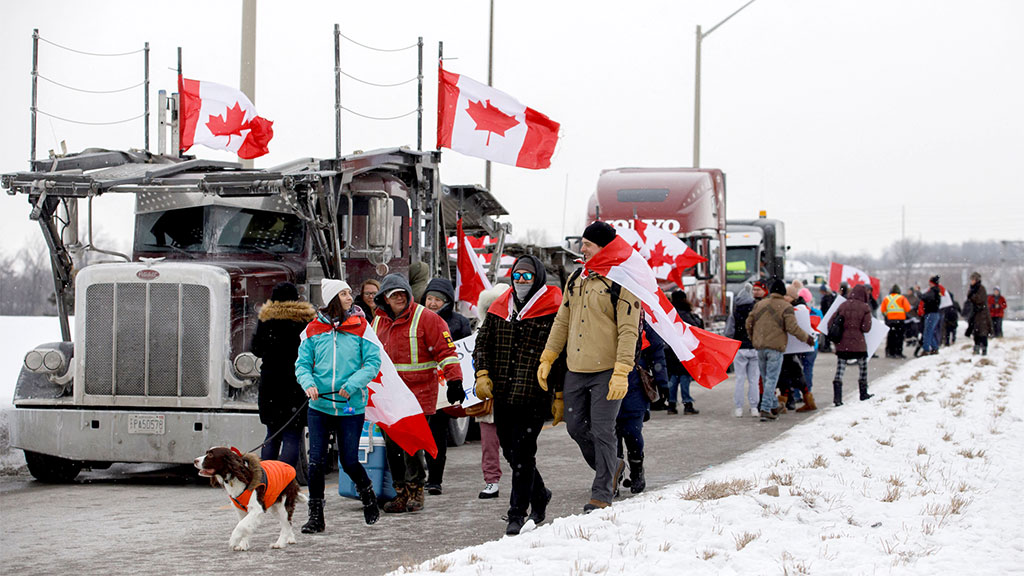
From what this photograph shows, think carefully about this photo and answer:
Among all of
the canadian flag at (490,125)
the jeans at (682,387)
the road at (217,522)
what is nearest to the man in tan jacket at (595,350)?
the road at (217,522)

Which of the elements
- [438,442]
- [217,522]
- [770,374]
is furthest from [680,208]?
[217,522]

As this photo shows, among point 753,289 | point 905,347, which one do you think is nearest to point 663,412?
point 753,289

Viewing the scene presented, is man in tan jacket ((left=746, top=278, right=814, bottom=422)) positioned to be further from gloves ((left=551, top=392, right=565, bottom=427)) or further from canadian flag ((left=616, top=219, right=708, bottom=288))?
gloves ((left=551, top=392, right=565, bottom=427))

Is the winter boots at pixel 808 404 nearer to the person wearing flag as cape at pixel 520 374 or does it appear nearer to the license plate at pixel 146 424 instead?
the person wearing flag as cape at pixel 520 374

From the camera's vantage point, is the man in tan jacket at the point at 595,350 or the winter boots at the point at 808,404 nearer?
the man in tan jacket at the point at 595,350

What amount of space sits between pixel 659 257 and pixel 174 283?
1075cm

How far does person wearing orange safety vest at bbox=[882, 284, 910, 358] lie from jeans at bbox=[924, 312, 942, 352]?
642mm

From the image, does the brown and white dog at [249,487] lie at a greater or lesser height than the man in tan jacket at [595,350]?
lesser

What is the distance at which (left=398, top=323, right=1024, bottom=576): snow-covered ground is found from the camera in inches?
263

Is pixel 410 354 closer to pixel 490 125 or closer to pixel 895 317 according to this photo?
pixel 490 125

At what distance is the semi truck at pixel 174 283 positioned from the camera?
10.5 meters

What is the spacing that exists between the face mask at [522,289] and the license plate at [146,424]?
3809mm

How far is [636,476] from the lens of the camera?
31.7 ft

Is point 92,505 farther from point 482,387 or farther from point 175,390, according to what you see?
point 482,387
